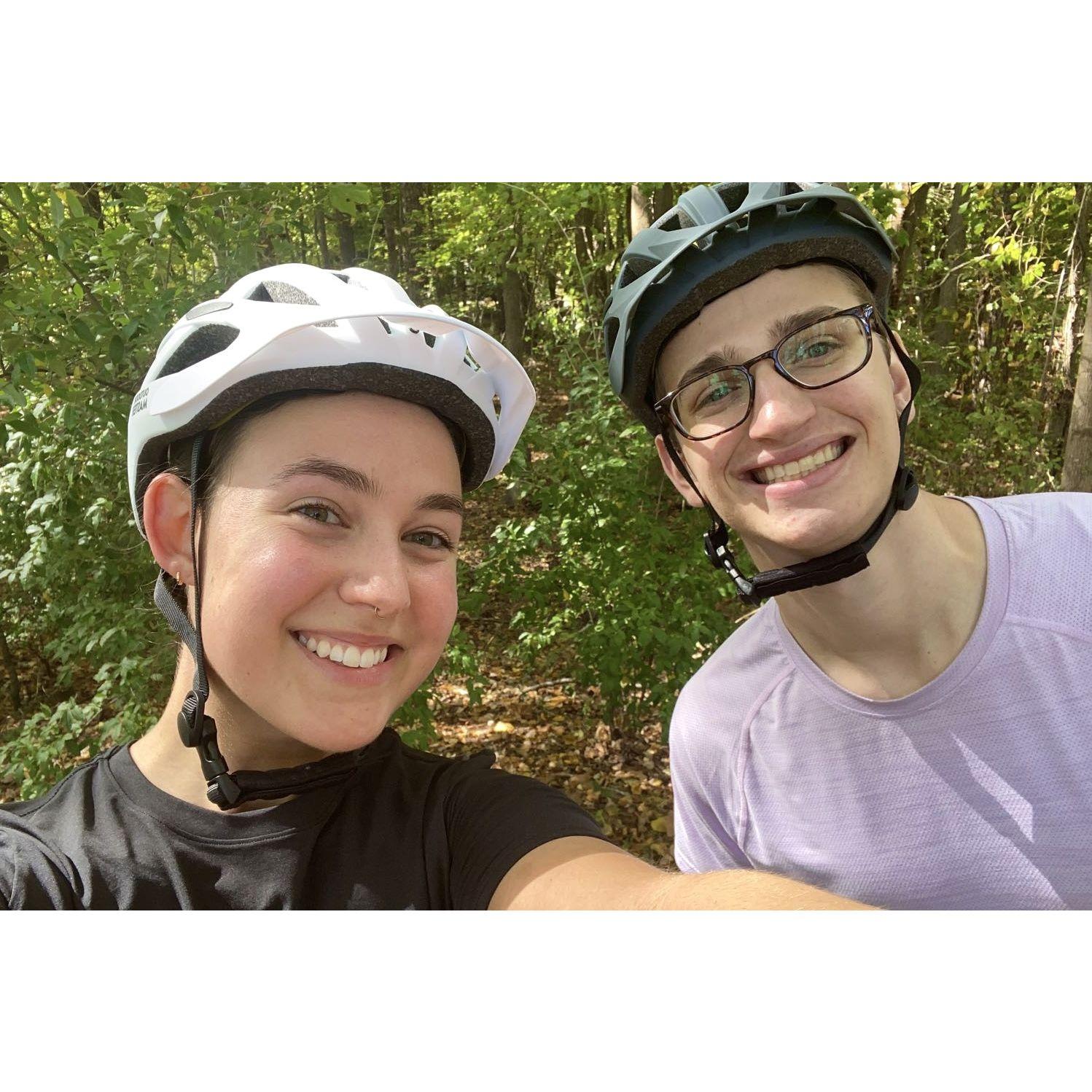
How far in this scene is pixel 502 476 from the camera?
4922 millimetres

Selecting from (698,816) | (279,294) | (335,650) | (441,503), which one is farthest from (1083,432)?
(335,650)

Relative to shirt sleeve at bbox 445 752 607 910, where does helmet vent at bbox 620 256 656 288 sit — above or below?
above

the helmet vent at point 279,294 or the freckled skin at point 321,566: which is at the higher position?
the helmet vent at point 279,294

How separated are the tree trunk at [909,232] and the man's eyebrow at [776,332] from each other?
462 centimetres

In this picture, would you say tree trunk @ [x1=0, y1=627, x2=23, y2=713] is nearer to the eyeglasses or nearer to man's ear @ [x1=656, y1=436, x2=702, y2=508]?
man's ear @ [x1=656, y1=436, x2=702, y2=508]

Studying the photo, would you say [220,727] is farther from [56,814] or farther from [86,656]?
[86,656]

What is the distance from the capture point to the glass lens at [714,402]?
1.89 metres

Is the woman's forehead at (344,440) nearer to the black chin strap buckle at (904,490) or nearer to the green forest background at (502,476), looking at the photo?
the black chin strap buckle at (904,490)

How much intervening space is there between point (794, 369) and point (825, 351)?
94 millimetres

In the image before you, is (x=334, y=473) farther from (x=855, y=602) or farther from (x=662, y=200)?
(x=662, y=200)

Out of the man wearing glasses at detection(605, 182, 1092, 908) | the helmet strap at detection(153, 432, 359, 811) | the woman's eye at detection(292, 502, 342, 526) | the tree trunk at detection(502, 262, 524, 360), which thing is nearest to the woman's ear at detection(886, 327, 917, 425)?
the man wearing glasses at detection(605, 182, 1092, 908)

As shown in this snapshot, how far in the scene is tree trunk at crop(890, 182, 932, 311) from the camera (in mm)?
6691

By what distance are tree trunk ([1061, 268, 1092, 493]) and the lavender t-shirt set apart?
3.03 m

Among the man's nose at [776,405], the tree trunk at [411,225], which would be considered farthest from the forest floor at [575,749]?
the tree trunk at [411,225]
